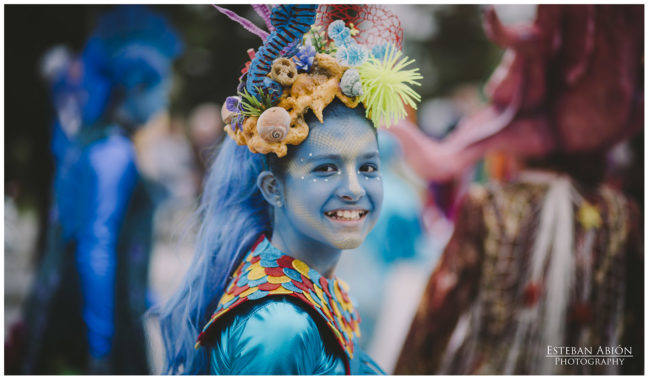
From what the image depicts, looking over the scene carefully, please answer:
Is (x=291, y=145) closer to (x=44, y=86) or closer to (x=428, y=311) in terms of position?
(x=428, y=311)

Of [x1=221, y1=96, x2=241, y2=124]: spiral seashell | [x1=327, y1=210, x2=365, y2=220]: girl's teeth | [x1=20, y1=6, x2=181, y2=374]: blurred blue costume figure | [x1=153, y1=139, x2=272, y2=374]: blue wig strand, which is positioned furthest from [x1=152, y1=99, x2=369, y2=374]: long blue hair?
[x1=20, y1=6, x2=181, y2=374]: blurred blue costume figure

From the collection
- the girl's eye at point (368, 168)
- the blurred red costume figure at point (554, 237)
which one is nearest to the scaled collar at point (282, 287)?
the girl's eye at point (368, 168)

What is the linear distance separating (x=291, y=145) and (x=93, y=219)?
177 cm

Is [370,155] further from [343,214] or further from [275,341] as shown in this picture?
[275,341]

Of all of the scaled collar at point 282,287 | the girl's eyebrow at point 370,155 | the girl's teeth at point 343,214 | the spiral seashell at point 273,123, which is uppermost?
the spiral seashell at point 273,123

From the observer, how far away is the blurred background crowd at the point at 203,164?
8.86 feet

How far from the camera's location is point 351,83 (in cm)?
114

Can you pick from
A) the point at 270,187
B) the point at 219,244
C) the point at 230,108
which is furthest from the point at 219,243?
the point at 230,108

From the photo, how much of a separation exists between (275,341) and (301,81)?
0.49 meters

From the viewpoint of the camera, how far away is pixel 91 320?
2.68 meters

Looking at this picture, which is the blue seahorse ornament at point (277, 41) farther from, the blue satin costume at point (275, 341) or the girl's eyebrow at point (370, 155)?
the blue satin costume at point (275, 341)

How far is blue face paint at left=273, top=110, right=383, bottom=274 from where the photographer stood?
44.8 inches

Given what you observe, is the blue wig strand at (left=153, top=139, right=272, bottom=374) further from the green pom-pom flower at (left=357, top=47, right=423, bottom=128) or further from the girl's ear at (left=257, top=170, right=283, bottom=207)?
the green pom-pom flower at (left=357, top=47, right=423, bottom=128)

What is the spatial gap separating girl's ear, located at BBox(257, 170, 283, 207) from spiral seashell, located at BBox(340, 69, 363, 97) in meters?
0.23
